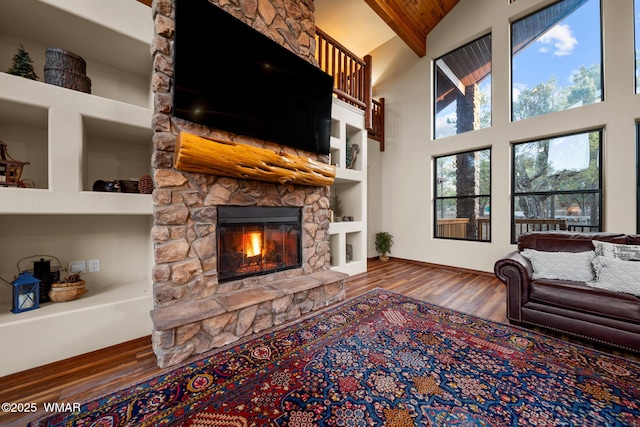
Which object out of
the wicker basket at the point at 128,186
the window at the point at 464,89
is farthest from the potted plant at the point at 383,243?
the wicker basket at the point at 128,186

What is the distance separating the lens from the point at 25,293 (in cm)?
181

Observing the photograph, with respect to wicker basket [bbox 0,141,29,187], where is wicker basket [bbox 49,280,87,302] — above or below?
below

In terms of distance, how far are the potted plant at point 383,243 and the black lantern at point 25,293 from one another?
489 centimetres

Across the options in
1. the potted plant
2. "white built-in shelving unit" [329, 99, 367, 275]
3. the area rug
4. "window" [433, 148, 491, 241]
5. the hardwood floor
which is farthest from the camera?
the potted plant

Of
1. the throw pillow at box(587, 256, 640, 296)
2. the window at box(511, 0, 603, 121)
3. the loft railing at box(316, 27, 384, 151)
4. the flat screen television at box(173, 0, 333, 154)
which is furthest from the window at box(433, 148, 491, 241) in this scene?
the flat screen television at box(173, 0, 333, 154)

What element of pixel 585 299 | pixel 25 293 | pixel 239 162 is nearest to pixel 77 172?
pixel 25 293

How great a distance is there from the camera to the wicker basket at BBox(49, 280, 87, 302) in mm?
1944

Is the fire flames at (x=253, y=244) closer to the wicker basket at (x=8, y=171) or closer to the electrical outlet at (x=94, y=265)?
the electrical outlet at (x=94, y=265)

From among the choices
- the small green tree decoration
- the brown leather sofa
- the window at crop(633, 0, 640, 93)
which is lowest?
the brown leather sofa

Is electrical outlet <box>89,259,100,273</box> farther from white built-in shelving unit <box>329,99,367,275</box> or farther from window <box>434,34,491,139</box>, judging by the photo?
window <box>434,34,491,139</box>

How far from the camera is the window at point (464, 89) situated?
14.2ft

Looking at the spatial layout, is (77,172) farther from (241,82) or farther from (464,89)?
(464,89)

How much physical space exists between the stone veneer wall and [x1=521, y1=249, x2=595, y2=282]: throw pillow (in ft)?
7.06

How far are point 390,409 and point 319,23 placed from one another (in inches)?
225
